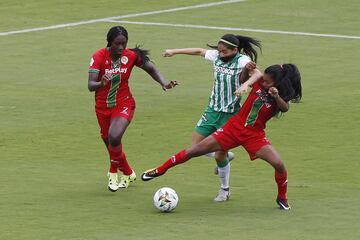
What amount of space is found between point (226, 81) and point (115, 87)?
5.63 feet

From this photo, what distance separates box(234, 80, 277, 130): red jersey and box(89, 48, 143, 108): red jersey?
203 centimetres

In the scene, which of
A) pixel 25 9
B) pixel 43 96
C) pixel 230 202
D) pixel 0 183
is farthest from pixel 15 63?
pixel 230 202

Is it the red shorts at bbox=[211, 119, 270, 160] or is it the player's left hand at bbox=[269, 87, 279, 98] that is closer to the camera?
the player's left hand at bbox=[269, 87, 279, 98]

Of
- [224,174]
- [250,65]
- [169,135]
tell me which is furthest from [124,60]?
[169,135]

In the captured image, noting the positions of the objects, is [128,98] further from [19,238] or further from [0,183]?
[19,238]

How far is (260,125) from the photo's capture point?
15.2 m

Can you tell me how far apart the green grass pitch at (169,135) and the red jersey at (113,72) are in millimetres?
1345

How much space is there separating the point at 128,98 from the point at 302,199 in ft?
9.57

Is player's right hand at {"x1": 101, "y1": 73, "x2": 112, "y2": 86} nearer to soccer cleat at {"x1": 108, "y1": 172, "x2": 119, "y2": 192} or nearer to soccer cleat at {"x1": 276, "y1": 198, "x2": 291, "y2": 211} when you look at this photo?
soccer cleat at {"x1": 108, "y1": 172, "x2": 119, "y2": 192}

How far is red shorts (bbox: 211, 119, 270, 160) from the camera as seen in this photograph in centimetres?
1511

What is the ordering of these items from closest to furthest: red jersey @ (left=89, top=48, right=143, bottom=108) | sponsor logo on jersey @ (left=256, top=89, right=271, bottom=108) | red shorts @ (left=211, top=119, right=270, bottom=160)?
sponsor logo on jersey @ (left=256, top=89, right=271, bottom=108) → red shorts @ (left=211, top=119, right=270, bottom=160) → red jersey @ (left=89, top=48, right=143, bottom=108)

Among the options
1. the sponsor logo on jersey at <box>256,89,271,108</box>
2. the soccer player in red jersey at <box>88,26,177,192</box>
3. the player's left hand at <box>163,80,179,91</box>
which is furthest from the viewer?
the soccer player in red jersey at <box>88,26,177,192</box>

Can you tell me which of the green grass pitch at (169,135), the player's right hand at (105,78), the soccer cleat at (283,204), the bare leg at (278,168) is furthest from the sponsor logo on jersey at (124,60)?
the soccer cleat at (283,204)

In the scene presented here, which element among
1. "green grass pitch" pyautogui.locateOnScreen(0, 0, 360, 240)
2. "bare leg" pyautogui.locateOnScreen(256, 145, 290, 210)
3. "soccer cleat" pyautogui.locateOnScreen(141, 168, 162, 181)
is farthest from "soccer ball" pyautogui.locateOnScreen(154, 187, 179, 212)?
"bare leg" pyautogui.locateOnScreen(256, 145, 290, 210)
